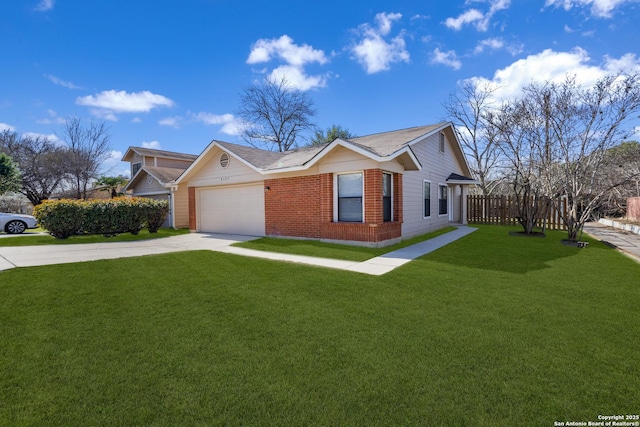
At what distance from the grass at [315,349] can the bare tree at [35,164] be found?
27748 mm

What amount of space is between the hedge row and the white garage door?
6.03 ft

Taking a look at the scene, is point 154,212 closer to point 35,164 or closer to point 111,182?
point 111,182

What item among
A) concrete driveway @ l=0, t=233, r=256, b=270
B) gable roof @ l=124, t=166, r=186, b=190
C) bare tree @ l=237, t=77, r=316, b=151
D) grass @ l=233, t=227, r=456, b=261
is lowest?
grass @ l=233, t=227, r=456, b=261

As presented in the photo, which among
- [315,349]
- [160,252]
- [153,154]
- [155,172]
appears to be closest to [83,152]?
[153,154]

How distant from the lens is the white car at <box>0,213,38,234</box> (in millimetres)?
14586

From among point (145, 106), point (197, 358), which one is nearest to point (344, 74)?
point (145, 106)

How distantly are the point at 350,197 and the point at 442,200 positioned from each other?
748 cm

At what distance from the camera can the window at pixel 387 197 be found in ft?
33.4

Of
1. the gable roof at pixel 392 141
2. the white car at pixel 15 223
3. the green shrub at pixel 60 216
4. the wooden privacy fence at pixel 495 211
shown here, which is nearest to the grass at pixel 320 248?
the gable roof at pixel 392 141

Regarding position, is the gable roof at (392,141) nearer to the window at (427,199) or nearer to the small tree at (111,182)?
the window at (427,199)

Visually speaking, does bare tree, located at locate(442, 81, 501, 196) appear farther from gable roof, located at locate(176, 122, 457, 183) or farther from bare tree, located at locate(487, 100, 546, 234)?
gable roof, located at locate(176, 122, 457, 183)

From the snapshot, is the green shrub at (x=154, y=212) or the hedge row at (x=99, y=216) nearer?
A: the hedge row at (x=99, y=216)

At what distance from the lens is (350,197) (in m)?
10.2

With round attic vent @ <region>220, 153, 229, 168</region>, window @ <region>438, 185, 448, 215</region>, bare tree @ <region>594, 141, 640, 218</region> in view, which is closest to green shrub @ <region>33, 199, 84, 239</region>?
round attic vent @ <region>220, 153, 229, 168</region>
